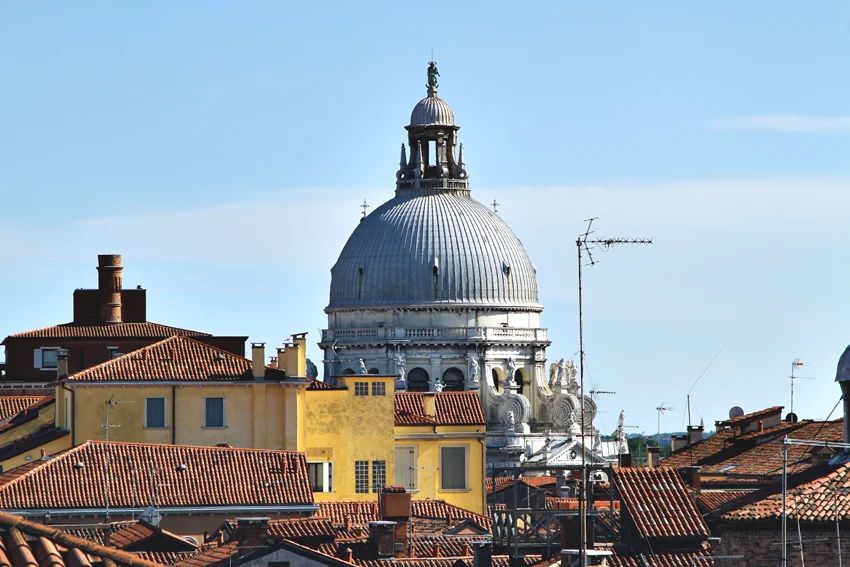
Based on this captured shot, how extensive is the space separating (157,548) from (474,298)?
91.9 meters

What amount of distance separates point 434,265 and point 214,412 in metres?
72.3

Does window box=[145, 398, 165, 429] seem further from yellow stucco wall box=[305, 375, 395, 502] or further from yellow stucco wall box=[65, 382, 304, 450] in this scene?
yellow stucco wall box=[305, 375, 395, 502]

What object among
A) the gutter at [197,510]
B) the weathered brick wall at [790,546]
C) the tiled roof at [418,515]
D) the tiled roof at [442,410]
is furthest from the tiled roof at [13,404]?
the weathered brick wall at [790,546]

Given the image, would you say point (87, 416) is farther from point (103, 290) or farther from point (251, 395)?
point (103, 290)

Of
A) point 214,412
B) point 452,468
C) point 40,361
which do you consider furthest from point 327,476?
point 40,361

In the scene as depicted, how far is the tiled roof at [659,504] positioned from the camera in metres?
31.0

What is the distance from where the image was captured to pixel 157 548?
35.2 meters

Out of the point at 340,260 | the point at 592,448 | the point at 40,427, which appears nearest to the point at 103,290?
the point at 40,427

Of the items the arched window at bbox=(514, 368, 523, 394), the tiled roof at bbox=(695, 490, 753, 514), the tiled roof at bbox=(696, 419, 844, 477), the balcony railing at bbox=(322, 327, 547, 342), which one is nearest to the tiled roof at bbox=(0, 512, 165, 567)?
the tiled roof at bbox=(695, 490, 753, 514)

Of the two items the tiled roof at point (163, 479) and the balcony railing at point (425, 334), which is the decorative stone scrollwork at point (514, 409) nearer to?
the balcony railing at point (425, 334)

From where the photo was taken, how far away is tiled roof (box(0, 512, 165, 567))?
15492 mm

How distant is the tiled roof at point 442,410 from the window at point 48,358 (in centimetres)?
1139

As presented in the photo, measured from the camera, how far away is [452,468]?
68812 millimetres

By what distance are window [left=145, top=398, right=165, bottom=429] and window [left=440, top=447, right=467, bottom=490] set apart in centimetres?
1453
